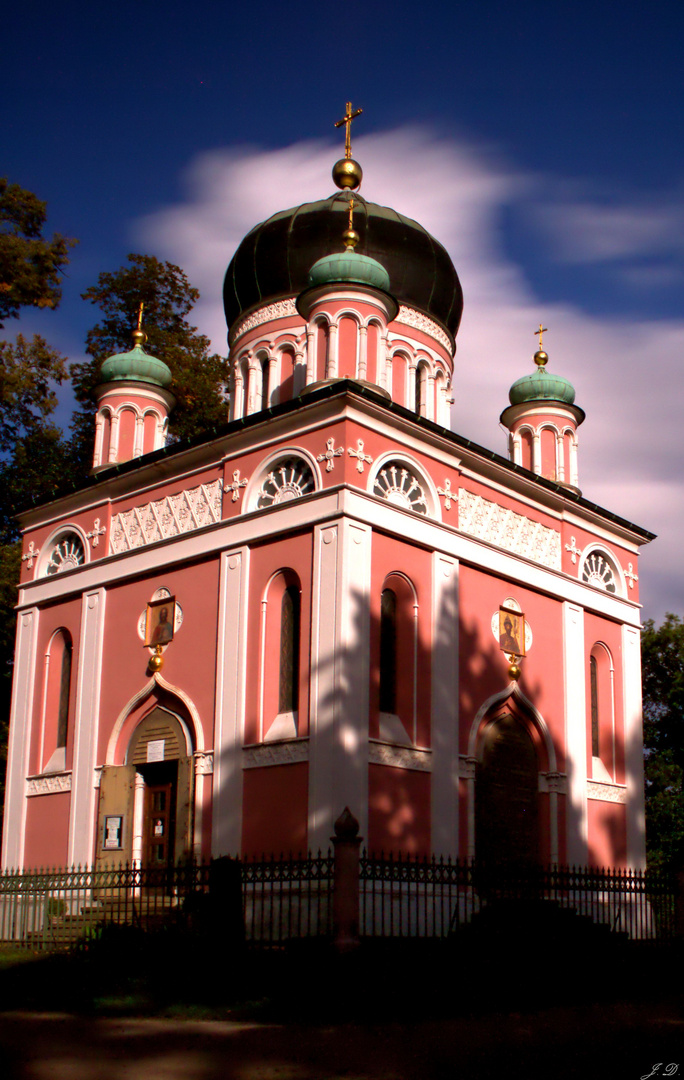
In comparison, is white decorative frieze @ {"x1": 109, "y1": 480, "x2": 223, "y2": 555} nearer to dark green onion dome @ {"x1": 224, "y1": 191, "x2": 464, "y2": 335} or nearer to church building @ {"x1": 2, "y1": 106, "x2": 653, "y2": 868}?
church building @ {"x1": 2, "y1": 106, "x2": 653, "y2": 868}

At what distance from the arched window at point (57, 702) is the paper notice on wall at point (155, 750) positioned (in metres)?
2.21

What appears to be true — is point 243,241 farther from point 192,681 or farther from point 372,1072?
point 372,1072

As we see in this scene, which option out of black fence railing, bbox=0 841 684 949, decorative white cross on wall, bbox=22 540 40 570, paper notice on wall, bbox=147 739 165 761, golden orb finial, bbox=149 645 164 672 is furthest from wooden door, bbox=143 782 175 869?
decorative white cross on wall, bbox=22 540 40 570

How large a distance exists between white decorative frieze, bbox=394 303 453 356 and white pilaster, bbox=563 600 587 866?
574 centimetres

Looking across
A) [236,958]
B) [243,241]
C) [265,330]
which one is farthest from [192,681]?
[243,241]

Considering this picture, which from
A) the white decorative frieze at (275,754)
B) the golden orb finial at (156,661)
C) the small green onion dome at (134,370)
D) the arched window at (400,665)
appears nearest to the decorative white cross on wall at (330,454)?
the arched window at (400,665)

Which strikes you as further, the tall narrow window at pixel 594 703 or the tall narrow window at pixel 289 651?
the tall narrow window at pixel 594 703

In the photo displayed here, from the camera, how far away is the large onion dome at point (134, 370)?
21.9 metres

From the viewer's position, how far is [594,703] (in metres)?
20.3

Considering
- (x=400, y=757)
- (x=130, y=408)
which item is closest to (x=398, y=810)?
(x=400, y=757)

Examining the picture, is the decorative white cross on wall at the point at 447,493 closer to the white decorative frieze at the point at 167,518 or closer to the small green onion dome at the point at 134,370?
the white decorative frieze at the point at 167,518

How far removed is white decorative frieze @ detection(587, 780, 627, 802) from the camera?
19266mm

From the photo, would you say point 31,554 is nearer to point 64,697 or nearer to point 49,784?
point 64,697

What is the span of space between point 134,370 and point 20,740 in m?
7.03
